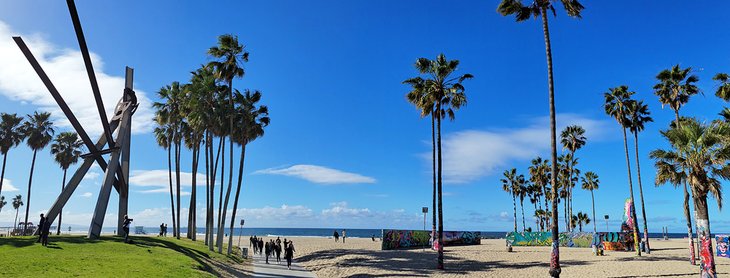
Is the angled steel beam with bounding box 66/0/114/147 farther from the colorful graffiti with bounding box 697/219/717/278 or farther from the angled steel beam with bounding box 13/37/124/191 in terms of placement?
the colorful graffiti with bounding box 697/219/717/278

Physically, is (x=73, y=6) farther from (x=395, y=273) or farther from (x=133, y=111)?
(x=395, y=273)

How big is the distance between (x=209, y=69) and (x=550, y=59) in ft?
95.4

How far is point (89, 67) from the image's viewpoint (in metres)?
27.7

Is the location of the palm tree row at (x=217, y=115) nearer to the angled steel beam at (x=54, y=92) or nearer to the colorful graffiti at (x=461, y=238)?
the angled steel beam at (x=54, y=92)

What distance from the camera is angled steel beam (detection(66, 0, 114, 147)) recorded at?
22.4 metres

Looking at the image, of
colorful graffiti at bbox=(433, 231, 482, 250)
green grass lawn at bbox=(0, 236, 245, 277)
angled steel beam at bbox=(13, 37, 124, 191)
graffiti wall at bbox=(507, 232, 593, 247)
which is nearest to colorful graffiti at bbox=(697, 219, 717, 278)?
green grass lawn at bbox=(0, 236, 245, 277)

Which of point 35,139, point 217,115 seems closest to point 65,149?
point 35,139

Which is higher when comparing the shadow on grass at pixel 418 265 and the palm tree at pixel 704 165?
the palm tree at pixel 704 165

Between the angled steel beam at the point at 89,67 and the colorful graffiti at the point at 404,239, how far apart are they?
25995 mm

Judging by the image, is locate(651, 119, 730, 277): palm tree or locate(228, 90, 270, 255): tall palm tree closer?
locate(651, 119, 730, 277): palm tree

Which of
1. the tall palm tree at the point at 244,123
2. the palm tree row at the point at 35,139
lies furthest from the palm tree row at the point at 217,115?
the palm tree row at the point at 35,139

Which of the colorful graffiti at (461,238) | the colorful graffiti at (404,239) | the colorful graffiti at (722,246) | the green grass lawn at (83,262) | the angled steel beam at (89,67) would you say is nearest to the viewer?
the green grass lawn at (83,262)

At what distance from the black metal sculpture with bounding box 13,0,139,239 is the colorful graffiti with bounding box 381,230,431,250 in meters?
23.8

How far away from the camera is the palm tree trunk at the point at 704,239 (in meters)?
17.2
